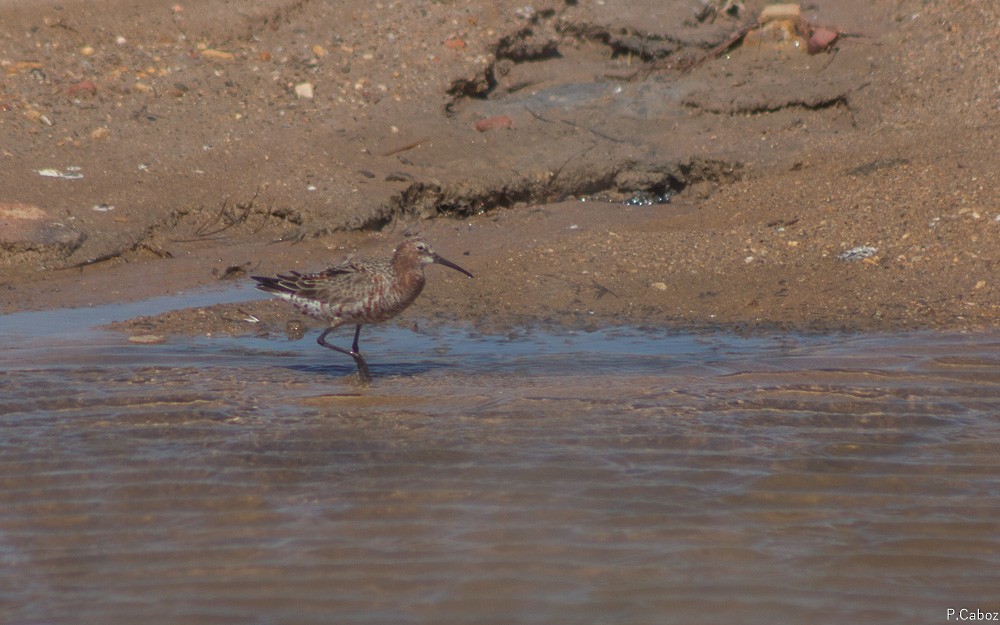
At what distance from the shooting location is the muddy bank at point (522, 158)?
823 cm

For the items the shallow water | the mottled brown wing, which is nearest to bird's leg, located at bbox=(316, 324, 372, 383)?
the shallow water

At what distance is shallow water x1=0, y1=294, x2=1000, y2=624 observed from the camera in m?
4.41

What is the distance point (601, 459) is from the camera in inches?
215

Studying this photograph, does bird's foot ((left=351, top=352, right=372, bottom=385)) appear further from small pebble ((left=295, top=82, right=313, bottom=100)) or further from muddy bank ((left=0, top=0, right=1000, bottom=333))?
small pebble ((left=295, top=82, right=313, bottom=100))

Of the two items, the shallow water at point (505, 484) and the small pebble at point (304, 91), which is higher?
the small pebble at point (304, 91)

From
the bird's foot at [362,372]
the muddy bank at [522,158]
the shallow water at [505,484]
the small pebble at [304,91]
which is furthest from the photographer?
the small pebble at [304,91]

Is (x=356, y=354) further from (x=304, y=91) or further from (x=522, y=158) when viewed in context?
(x=304, y=91)

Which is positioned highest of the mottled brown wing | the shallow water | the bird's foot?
the mottled brown wing

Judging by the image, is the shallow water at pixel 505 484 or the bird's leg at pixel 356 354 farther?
the bird's leg at pixel 356 354

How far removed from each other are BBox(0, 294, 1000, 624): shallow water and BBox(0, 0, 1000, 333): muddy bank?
1.01 m

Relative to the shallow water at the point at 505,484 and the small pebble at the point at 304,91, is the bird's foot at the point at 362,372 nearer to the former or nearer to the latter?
the shallow water at the point at 505,484

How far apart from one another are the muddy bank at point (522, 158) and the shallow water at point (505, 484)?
1012 mm

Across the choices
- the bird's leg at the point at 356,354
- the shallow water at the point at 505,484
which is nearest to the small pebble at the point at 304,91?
the bird's leg at the point at 356,354

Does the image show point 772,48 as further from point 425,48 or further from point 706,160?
point 425,48
